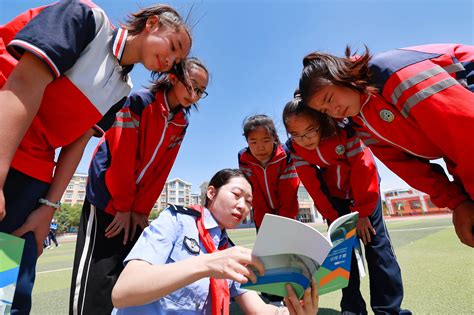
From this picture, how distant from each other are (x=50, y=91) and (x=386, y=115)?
59.7 inches

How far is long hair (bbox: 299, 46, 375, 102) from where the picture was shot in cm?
147

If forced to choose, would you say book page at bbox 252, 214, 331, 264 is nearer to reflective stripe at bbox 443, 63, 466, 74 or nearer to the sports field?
reflective stripe at bbox 443, 63, 466, 74

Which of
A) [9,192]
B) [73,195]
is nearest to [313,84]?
[9,192]

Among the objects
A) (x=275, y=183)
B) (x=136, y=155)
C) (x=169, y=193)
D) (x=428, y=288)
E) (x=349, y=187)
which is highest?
(x=136, y=155)

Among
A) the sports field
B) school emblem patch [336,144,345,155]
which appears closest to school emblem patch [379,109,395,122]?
school emblem patch [336,144,345,155]

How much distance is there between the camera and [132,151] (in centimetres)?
179

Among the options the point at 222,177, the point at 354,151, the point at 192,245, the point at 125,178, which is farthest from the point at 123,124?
the point at 354,151

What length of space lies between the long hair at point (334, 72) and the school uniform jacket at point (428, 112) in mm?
99

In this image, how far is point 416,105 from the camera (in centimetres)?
113

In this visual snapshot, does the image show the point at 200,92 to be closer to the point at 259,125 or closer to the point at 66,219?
the point at 259,125

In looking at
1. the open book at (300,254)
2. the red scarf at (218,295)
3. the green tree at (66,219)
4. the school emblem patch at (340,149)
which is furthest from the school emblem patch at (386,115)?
the green tree at (66,219)

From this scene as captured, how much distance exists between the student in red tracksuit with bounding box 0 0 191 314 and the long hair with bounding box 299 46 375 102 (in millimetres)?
835

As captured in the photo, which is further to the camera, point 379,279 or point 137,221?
point 379,279

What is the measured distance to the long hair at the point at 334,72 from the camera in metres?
1.47
